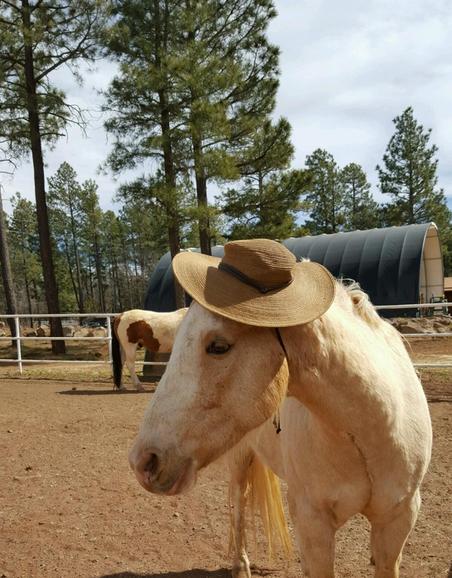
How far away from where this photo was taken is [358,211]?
42.4m

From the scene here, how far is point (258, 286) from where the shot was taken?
4.73ft

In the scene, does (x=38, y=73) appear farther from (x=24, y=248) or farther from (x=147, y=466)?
(x=24, y=248)

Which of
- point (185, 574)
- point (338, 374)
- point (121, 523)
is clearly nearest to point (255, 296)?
point (338, 374)

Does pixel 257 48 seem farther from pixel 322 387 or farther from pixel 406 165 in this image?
pixel 406 165


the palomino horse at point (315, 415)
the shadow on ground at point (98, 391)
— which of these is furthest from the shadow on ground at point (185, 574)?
the shadow on ground at point (98, 391)

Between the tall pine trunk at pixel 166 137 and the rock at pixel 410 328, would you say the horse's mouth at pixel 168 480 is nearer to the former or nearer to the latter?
the tall pine trunk at pixel 166 137

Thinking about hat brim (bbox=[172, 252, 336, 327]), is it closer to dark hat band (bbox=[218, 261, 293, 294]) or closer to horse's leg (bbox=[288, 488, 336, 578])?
dark hat band (bbox=[218, 261, 293, 294])

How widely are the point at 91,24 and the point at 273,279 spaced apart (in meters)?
14.7

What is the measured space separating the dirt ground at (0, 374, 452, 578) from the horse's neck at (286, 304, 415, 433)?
3.60 feet

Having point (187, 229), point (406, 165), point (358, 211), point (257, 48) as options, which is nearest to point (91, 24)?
point (257, 48)

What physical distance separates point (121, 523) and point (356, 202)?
4190cm

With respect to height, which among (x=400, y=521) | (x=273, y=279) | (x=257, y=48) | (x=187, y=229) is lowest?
(x=400, y=521)

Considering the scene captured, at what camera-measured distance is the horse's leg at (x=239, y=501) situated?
2805 mm

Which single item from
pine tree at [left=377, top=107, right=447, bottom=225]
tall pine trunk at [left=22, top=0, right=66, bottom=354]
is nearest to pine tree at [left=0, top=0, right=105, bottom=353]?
tall pine trunk at [left=22, top=0, right=66, bottom=354]
